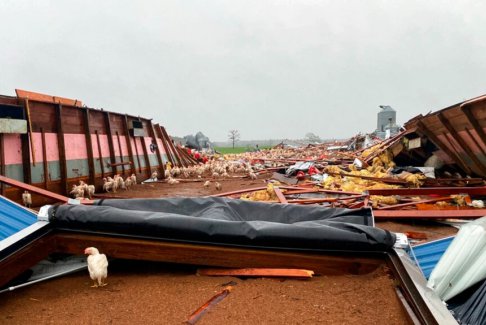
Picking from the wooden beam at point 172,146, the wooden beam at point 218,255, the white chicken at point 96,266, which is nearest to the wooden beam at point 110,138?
the wooden beam at point 172,146

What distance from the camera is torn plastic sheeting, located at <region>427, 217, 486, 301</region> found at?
7.16 feet

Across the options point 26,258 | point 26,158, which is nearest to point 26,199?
point 26,158

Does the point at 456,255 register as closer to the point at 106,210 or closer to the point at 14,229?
the point at 106,210

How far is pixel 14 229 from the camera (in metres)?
3.29

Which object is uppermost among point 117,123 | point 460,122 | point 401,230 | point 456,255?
point 117,123

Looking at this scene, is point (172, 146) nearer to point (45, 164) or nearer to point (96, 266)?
point (45, 164)

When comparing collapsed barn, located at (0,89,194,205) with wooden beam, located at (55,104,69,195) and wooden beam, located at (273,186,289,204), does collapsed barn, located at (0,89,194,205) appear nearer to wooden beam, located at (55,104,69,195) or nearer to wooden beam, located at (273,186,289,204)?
wooden beam, located at (55,104,69,195)

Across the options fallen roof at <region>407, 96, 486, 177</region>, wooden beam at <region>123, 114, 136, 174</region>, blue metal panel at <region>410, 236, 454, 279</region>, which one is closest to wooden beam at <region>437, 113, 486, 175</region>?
fallen roof at <region>407, 96, 486, 177</region>

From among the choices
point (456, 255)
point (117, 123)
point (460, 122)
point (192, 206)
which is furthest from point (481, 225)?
point (117, 123)

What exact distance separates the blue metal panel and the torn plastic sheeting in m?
0.60

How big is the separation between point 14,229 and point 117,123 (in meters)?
10.5

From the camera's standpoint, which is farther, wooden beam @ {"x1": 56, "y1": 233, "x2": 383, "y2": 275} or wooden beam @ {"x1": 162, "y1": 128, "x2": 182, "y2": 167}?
wooden beam @ {"x1": 162, "y1": 128, "x2": 182, "y2": 167}

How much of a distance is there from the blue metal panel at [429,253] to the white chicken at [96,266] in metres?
2.98

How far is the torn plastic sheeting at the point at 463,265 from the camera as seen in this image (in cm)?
218
